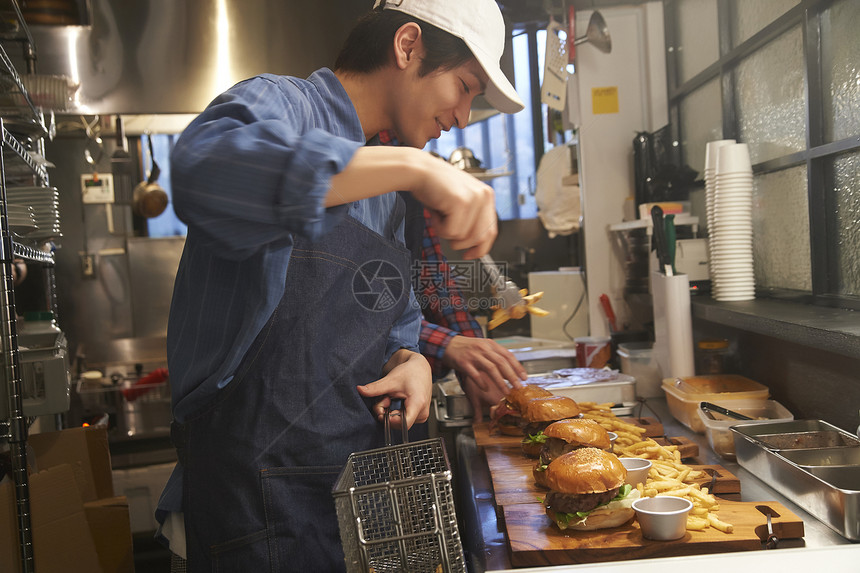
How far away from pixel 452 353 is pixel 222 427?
0.41 metres

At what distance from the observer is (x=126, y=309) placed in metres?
3.15

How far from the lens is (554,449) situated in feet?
3.16

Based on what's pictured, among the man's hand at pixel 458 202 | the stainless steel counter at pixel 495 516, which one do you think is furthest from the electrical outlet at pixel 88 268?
the man's hand at pixel 458 202

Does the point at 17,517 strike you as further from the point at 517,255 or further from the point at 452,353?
the point at 517,255

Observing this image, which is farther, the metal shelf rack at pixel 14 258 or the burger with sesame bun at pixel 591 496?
the metal shelf rack at pixel 14 258

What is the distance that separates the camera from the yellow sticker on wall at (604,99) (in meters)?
1.36

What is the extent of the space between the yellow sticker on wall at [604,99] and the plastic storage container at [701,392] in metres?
0.57

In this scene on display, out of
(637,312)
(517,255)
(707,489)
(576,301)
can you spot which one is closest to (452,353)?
(517,255)

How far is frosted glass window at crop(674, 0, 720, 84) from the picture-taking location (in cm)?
124

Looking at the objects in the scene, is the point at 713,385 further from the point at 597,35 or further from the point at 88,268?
the point at 88,268

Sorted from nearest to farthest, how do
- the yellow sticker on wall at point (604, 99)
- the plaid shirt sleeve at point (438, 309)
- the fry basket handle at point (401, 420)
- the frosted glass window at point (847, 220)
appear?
the fry basket handle at point (401, 420)
the plaid shirt sleeve at point (438, 309)
the frosted glass window at point (847, 220)
the yellow sticker on wall at point (604, 99)

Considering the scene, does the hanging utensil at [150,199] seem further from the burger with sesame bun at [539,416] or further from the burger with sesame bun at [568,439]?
the burger with sesame bun at [568,439]

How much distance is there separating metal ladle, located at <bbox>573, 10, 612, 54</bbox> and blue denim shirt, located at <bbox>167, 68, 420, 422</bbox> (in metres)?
0.53

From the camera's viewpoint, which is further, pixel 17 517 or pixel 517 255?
pixel 17 517
